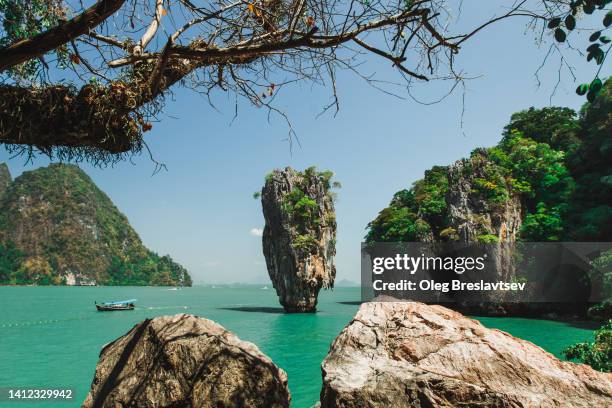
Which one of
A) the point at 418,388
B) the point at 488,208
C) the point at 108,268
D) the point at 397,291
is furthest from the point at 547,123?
the point at 108,268

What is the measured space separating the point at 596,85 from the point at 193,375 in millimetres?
4281

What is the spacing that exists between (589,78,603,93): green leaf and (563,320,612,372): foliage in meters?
6.06

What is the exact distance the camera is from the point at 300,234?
3170 centimetres

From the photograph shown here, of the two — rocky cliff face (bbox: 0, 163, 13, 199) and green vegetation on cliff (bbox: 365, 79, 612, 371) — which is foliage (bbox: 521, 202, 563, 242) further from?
rocky cliff face (bbox: 0, 163, 13, 199)

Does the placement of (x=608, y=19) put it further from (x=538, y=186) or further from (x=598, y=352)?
(x=538, y=186)

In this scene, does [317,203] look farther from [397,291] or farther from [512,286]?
[512,286]

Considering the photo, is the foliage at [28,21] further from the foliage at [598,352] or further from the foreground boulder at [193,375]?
the foliage at [598,352]

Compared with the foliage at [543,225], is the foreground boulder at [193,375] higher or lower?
lower

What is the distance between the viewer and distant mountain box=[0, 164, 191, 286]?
359ft

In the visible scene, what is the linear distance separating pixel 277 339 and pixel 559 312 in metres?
18.3

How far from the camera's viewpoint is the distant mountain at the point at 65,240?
359 feet

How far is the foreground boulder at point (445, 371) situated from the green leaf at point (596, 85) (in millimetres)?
2422

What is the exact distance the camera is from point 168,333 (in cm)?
462

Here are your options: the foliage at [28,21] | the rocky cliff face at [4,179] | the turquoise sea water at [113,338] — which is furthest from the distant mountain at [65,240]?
the foliage at [28,21]
